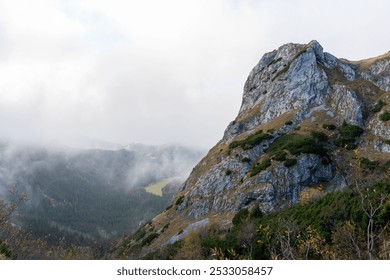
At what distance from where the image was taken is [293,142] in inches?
2485

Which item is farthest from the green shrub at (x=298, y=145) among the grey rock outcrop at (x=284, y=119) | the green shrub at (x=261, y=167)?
the green shrub at (x=261, y=167)

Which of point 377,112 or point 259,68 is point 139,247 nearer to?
point 377,112

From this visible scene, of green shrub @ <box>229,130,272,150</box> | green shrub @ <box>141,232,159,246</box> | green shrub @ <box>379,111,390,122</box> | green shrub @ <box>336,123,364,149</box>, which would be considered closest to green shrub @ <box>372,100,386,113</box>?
green shrub @ <box>379,111,390,122</box>

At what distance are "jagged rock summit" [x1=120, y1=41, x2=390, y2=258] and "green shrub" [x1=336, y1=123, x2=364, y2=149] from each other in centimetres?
9

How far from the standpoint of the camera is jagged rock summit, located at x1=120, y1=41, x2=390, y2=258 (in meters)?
57.1

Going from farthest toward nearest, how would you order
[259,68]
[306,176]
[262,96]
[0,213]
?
[259,68] → [262,96] → [306,176] → [0,213]

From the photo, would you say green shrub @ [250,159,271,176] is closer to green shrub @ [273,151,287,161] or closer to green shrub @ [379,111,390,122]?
green shrub @ [273,151,287,161]

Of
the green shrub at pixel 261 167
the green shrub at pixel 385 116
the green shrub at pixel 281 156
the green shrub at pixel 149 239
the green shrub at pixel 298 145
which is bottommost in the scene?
the green shrub at pixel 149 239

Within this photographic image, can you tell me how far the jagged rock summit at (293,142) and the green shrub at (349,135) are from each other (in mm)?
86

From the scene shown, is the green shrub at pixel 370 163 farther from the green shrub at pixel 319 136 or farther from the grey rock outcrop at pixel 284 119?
the green shrub at pixel 319 136

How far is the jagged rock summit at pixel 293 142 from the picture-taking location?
57062mm

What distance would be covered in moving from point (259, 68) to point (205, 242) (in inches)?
2963
